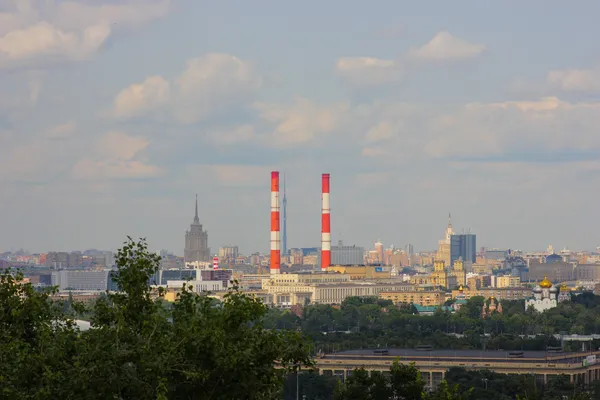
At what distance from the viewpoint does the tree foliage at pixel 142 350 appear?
95.9ft

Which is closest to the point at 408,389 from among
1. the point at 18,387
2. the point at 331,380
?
the point at 18,387

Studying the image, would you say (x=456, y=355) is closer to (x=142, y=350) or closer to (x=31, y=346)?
(x=31, y=346)

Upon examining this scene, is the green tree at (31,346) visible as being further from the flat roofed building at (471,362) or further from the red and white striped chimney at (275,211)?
the red and white striped chimney at (275,211)

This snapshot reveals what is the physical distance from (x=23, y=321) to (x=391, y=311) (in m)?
125

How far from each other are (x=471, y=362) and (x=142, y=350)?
64400 millimetres

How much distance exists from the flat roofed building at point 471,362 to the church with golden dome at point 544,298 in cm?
5538

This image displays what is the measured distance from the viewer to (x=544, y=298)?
160000 millimetres

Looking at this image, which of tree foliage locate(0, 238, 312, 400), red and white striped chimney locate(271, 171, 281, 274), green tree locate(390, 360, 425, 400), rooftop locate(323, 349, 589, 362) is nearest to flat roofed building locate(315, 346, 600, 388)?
rooftop locate(323, 349, 589, 362)

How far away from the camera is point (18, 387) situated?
29984mm

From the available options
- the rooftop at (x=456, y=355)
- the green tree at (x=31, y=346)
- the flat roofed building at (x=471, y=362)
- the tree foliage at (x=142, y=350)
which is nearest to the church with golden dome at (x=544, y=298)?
the rooftop at (x=456, y=355)

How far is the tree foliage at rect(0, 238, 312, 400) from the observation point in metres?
29.2

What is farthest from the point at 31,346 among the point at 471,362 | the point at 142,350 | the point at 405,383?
the point at 471,362

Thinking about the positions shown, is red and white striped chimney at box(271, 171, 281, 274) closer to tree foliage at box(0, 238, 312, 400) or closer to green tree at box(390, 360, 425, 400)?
green tree at box(390, 360, 425, 400)

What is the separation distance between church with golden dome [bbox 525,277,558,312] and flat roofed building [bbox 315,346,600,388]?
55.4 m
